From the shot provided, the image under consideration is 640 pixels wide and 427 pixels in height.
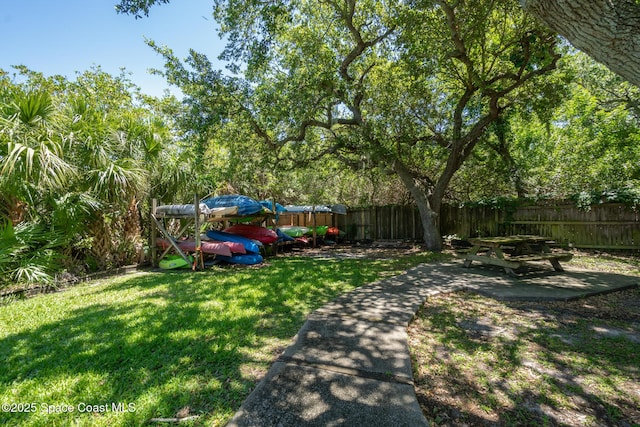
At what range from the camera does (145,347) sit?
9.38ft

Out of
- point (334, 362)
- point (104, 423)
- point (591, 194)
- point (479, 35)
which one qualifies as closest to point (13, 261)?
point (104, 423)

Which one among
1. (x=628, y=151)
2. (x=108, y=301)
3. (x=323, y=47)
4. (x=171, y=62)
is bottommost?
(x=108, y=301)

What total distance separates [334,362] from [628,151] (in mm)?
15173

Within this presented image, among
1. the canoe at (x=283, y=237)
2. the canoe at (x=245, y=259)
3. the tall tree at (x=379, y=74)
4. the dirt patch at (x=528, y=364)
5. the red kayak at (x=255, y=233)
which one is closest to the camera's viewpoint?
the dirt patch at (x=528, y=364)

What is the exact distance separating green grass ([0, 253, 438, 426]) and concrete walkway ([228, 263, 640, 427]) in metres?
0.23

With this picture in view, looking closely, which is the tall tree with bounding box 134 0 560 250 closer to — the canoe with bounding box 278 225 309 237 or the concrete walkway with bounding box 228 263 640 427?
the canoe with bounding box 278 225 309 237

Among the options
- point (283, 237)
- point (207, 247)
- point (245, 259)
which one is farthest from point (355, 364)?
point (283, 237)

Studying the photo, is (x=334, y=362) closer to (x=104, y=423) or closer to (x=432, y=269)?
(x=104, y=423)

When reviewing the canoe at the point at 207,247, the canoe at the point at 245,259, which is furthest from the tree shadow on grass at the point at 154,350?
the canoe at the point at 245,259

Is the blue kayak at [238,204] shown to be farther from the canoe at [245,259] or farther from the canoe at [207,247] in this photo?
the canoe at [245,259]

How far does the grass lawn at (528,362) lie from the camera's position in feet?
6.45

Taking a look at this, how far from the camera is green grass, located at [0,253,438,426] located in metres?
2.02

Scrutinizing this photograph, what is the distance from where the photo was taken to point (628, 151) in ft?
36.2

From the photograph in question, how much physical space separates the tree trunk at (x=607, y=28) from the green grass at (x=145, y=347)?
391cm
